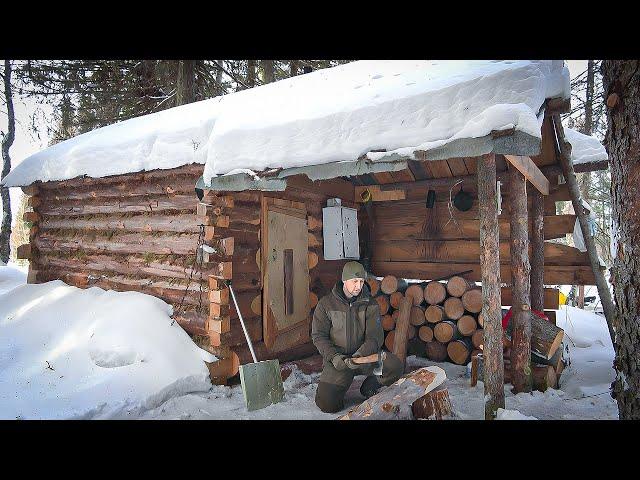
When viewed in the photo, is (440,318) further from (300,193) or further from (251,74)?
(251,74)

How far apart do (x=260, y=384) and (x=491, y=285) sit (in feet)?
9.00

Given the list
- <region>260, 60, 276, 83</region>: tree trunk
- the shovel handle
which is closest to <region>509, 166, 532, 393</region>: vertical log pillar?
the shovel handle

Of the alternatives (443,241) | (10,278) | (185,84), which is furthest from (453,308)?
(10,278)

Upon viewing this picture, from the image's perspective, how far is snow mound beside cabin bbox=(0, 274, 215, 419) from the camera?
4086mm

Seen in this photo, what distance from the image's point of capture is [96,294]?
6.39 meters

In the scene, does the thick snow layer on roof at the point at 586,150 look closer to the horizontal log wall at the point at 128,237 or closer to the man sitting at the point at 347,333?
the man sitting at the point at 347,333

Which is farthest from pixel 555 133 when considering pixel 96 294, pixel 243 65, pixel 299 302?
pixel 243 65

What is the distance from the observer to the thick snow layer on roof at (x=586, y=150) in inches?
224

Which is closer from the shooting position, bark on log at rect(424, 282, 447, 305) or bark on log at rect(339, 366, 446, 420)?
bark on log at rect(339, 366, 446, 420)

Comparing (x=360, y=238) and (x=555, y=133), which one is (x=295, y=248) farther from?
(x=555, y=133)

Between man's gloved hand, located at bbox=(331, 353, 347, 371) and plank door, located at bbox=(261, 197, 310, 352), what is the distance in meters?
1.61

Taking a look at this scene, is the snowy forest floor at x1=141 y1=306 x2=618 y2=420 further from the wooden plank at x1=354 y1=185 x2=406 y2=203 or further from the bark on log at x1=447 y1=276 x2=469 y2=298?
the wooden plank at x1=354 y1=185 x2=406 y2=203

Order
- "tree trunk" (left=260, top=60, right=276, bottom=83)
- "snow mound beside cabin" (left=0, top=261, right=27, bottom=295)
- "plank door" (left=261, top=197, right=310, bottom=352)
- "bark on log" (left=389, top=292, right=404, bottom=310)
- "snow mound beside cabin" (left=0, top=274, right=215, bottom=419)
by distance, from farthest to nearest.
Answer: "tree trunk" (left=260, top=60, right=276, bottom=83) → "snow mound beside cabin" (left=0, top=261, right=27, bottom=295) → "bark on log" (left=389, top=292, right=404, bottom=310) → "plank door" (left=261, top=197, right=310, bottom=352) → "snow mound beside cabin" (left=0, top=274, right=215, bottom=419)

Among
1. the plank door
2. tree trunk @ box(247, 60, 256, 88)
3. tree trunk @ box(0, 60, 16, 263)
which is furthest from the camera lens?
tree trunk @ box(0, 60, 16, 263)
